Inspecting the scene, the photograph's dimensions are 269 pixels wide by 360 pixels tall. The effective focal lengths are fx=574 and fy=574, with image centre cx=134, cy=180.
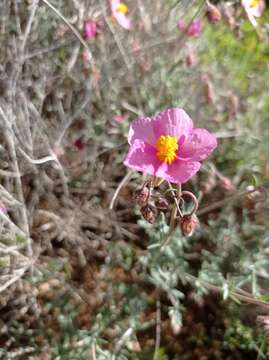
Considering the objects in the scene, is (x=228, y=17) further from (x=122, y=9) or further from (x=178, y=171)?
(x=178, y=171)

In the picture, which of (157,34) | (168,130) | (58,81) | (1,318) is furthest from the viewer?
(157,34)

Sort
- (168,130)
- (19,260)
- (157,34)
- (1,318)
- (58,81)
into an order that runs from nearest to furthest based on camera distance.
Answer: (168,130) → (19,260) → (1,318) → (58,81) → (157,34)

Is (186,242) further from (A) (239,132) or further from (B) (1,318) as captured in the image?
(B) (1,318)

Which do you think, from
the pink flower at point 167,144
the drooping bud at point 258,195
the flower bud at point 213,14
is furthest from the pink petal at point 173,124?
the flower bud at point 213,14

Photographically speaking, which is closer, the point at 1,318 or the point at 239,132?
the point at 1,318

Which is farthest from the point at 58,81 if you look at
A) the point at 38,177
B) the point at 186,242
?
the point at 186,242

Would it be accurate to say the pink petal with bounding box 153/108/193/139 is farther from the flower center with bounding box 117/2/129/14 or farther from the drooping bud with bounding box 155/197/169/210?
the flower center with bounding box 117/2/129/14

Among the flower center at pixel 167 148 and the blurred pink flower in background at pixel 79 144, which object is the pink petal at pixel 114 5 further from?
the flower center at pixel 167 148

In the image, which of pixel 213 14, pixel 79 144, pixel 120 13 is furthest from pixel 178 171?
pixel 120 13
